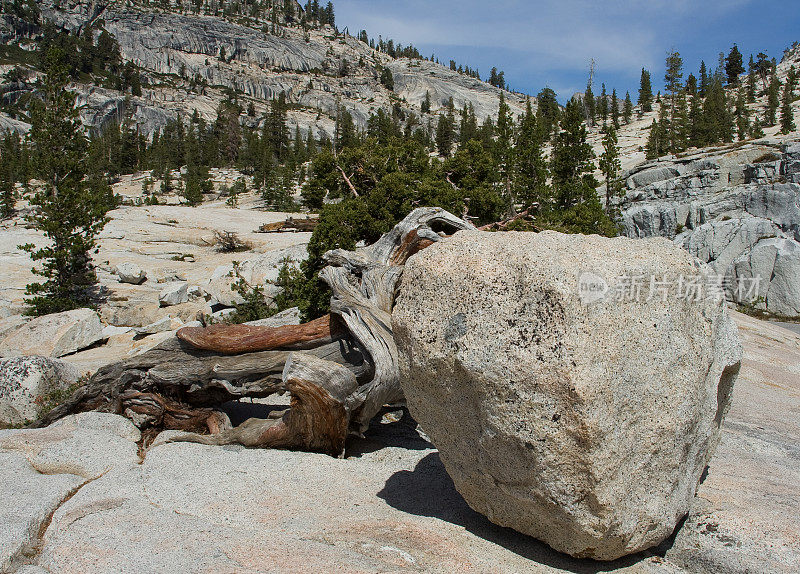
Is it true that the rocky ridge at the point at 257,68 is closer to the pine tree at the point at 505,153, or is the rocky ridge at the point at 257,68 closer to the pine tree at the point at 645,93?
the pine tree at the point at 645,93

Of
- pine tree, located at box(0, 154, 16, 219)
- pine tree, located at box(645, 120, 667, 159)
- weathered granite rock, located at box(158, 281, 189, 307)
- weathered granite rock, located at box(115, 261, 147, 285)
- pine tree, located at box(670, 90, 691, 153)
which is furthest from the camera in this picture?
pine tree, located at box(670, 90, 691, 153)

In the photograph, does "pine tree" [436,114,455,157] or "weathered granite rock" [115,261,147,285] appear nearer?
"weathered granite rock" [115,261,147,285]

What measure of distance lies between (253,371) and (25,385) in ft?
14.8

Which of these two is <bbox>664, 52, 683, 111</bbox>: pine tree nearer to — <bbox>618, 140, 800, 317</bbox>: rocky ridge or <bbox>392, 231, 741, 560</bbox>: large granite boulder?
<bbox>618, 140, 800, 317</bbox>: rocky ridge

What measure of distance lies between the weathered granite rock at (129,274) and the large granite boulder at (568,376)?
2284 cm

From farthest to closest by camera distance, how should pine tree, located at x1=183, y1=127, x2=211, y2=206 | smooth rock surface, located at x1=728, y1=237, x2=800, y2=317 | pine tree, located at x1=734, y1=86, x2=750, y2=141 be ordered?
pine tree, located at x1=734, y1=86, x2=750, y2=141 → pine tree, located at x1=183, y1=127, x2=211, y2=206 → smooth rock surface, located at x1=728, y1=237, x2=800, y2=317

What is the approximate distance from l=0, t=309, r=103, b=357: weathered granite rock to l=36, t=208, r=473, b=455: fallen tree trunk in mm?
7769

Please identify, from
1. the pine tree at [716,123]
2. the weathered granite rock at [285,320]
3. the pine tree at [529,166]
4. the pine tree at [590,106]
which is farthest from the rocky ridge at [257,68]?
the weathered granite rock at [285,320]

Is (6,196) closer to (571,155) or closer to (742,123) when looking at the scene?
(571,155)

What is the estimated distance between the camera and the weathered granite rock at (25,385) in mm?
8898

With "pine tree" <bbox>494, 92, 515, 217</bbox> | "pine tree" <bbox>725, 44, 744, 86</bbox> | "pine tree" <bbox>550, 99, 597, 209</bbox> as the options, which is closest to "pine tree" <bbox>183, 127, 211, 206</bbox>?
"pine tree" <bbox>494, 92, 515, 217</bbox>

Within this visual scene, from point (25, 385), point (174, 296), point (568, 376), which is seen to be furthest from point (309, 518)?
point (174, 296)

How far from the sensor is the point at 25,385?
9047 mm

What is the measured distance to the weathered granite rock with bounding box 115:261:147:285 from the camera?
23828mm
